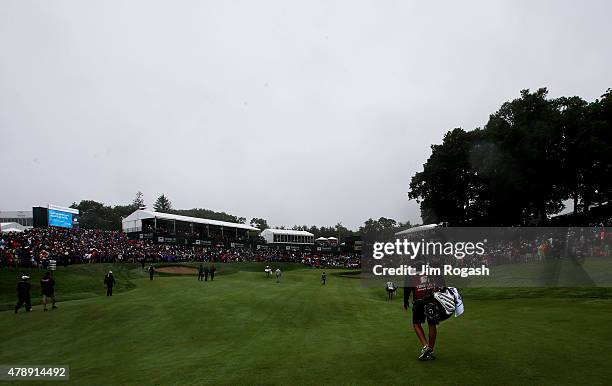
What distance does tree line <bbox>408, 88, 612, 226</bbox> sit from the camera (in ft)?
137

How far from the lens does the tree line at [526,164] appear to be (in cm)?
4166

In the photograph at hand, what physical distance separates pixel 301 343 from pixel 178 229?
7905 cm

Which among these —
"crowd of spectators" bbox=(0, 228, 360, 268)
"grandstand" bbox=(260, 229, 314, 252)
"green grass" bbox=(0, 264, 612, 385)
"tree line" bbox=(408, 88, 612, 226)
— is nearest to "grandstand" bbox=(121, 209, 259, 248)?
"crowd of spectators" bbox=(0, 228, 360, 268)

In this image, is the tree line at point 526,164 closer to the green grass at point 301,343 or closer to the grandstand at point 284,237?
the green grass at point 301,343

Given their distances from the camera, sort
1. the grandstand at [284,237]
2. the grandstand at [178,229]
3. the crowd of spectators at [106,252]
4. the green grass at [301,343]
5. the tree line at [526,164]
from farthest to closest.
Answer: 1. the grandstand at [284,237]
2. the grandstand at [178,229]
3. the tree line at [526,164]
4. the crowd of spectators at [106,252]
5. the green grass at [301,343]

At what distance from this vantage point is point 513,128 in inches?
1897

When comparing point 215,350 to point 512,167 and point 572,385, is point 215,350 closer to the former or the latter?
point 572,385

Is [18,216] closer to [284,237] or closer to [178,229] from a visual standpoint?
[178,229]

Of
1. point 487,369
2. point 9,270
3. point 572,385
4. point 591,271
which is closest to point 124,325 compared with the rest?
point 487,369

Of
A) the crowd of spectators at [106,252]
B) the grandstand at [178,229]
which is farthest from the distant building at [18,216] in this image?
the crowd of spectators at [106,252]

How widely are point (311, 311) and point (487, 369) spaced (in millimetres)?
14191

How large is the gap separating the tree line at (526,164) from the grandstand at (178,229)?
37595 mm

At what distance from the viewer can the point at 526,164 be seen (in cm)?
4734

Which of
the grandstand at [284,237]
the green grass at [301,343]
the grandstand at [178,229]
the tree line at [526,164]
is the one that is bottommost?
the green grass at [301,343]
